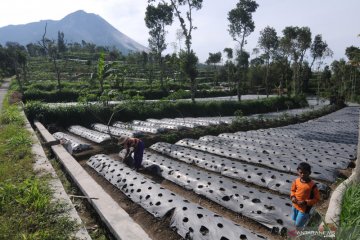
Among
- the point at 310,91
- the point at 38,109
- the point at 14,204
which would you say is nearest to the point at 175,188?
the point at 14,204

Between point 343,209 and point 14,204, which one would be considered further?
point 14,204

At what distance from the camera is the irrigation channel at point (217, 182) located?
203 inches

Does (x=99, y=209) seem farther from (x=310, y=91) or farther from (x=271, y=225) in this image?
(x=310, y=91)

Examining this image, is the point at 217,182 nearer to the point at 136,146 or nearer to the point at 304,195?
the point at 304,195

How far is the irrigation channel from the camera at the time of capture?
203 inches

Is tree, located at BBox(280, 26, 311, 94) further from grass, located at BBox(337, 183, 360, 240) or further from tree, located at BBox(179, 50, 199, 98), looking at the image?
grass, located at BBox(337, 183, 360, 240)

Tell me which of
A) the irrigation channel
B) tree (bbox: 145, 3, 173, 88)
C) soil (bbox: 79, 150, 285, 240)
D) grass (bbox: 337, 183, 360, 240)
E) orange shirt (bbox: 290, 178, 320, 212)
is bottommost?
soil (bbox: 79, 150, 285, 240)

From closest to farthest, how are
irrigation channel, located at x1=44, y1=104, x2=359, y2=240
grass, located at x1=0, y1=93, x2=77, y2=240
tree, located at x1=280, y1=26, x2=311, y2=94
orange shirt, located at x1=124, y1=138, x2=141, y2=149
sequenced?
grass, located at x1=0, y1=93, x2=77, y2=240 < irrigation channel, located at x1=44, y1=104, x2=359, y2=240 < orange shirt, located at x1=124, y1=138, x2=141, y2=149 < tree, located at x1=280, y1=26, x2=311, y2=94

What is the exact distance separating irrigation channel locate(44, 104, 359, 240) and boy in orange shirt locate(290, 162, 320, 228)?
0.54 m

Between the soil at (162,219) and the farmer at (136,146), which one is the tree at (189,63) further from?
the soil at (162,219)

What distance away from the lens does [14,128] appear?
12.5 m

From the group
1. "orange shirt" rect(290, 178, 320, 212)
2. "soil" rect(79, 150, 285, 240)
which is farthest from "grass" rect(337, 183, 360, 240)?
"soil" rect(79, 150, 285, 240)

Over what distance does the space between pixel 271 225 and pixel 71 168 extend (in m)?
5.10

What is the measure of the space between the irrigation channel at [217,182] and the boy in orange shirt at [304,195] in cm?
54
